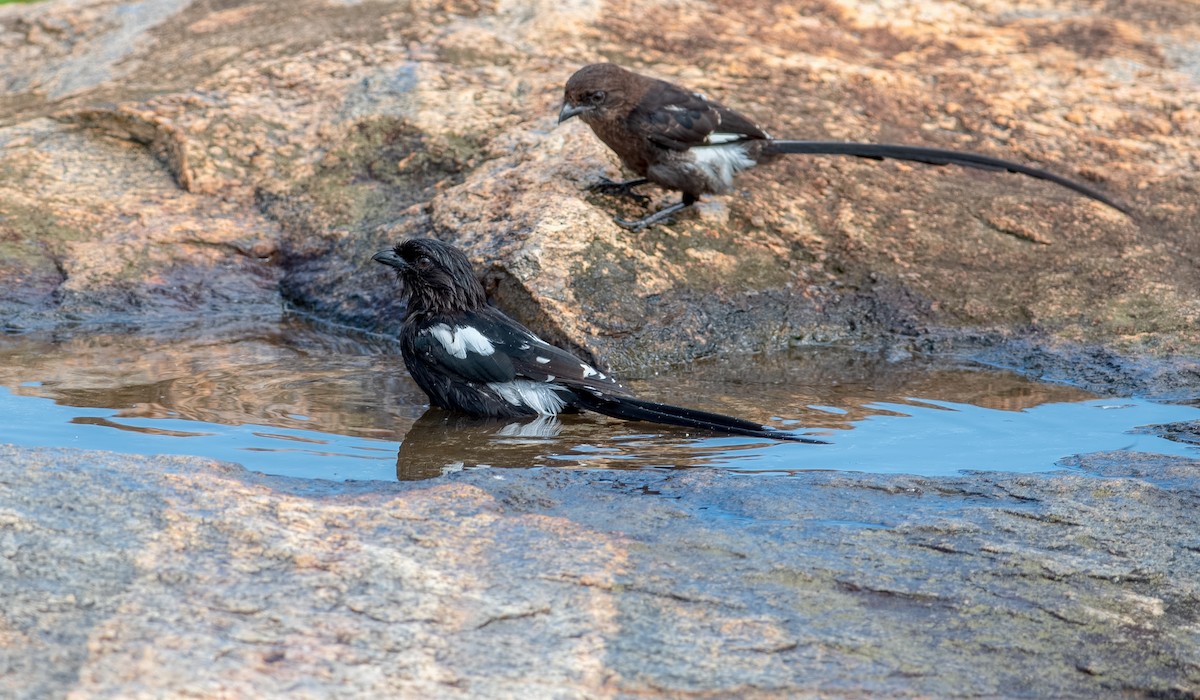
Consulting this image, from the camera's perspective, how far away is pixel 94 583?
2678mm

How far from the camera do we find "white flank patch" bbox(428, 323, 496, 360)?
5254mm

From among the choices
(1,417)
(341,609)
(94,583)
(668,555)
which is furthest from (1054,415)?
(1,417)

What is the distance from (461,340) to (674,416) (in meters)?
1.09

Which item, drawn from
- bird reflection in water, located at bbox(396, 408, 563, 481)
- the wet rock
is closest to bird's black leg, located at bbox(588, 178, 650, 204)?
bird reflection in water, located at bbox(396, 408, 563, 481)

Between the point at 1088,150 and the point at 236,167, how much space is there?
199 inches

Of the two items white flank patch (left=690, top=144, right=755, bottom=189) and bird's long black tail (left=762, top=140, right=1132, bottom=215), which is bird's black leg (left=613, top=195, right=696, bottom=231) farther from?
bird's long black tail (left=762, top=140, right=1132, bottom=215)

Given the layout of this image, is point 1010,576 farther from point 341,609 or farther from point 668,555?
point 341,609

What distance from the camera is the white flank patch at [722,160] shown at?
629 centimetres

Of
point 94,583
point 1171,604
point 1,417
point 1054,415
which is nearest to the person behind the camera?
point 94,583

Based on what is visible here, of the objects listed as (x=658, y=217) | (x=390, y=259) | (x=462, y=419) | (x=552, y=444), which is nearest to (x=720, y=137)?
(x=658, y=217)

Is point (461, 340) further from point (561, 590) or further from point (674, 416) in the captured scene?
point (561, 590)

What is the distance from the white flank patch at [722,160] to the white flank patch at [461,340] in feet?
5.48

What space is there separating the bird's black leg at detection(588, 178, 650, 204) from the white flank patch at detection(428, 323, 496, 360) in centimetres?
141

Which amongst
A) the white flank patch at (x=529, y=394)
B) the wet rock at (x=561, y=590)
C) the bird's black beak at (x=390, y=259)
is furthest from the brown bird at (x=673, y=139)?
the wet rock at (x=561, y=590)
